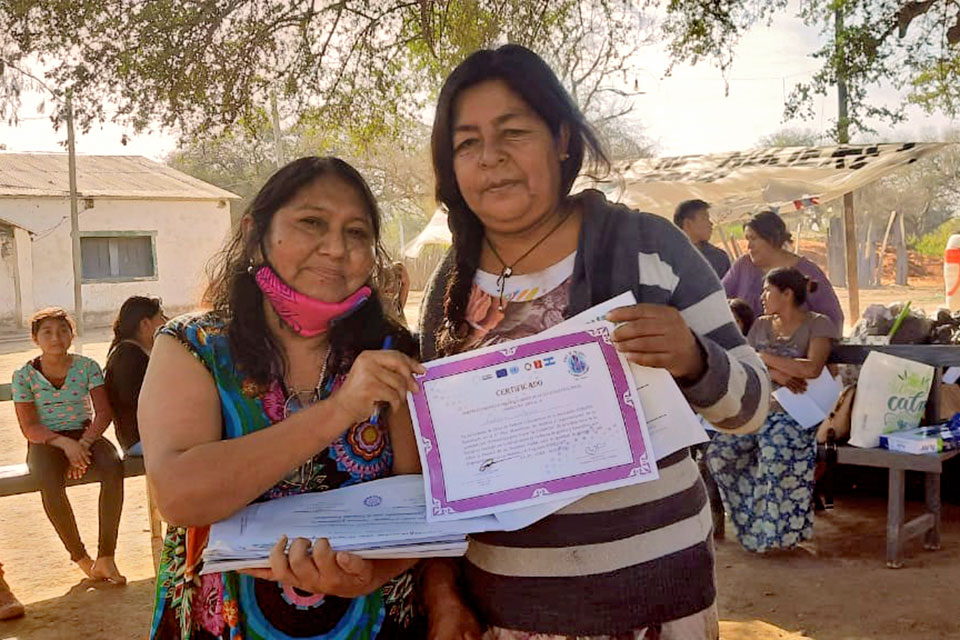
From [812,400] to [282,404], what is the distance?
4.40 meters

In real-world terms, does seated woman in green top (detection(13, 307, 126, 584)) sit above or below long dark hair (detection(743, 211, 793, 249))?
below

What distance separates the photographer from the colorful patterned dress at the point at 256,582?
5.17 feet

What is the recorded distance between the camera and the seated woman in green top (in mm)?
5277

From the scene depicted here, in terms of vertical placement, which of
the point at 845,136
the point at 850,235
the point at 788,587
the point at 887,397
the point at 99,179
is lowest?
the point at 788,587

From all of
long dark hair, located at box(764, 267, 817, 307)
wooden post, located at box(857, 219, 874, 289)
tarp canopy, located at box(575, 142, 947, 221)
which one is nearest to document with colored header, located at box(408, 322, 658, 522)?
long dark hair, located at box(764, 267, 817, 307)

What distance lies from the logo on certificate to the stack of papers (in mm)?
293

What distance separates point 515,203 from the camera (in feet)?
5.38

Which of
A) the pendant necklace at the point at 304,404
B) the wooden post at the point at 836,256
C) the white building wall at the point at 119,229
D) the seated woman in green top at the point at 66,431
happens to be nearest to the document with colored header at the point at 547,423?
the pendant necklace at the point at 304,404

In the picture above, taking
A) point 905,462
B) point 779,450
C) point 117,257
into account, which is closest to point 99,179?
point 117,257

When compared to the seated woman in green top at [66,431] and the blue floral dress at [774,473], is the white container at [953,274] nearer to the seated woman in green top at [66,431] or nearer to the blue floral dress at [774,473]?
the blue floral dress at [774,473]

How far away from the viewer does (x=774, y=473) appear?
16.9ft

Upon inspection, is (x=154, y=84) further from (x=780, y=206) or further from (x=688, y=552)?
(x=780, y=206)

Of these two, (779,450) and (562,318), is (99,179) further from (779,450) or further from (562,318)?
(562,318)

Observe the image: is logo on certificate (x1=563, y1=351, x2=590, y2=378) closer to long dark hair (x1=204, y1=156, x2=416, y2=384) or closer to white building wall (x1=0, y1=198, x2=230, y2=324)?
long dark hair (x1=204, y1=156, x2=416, y2=384)
